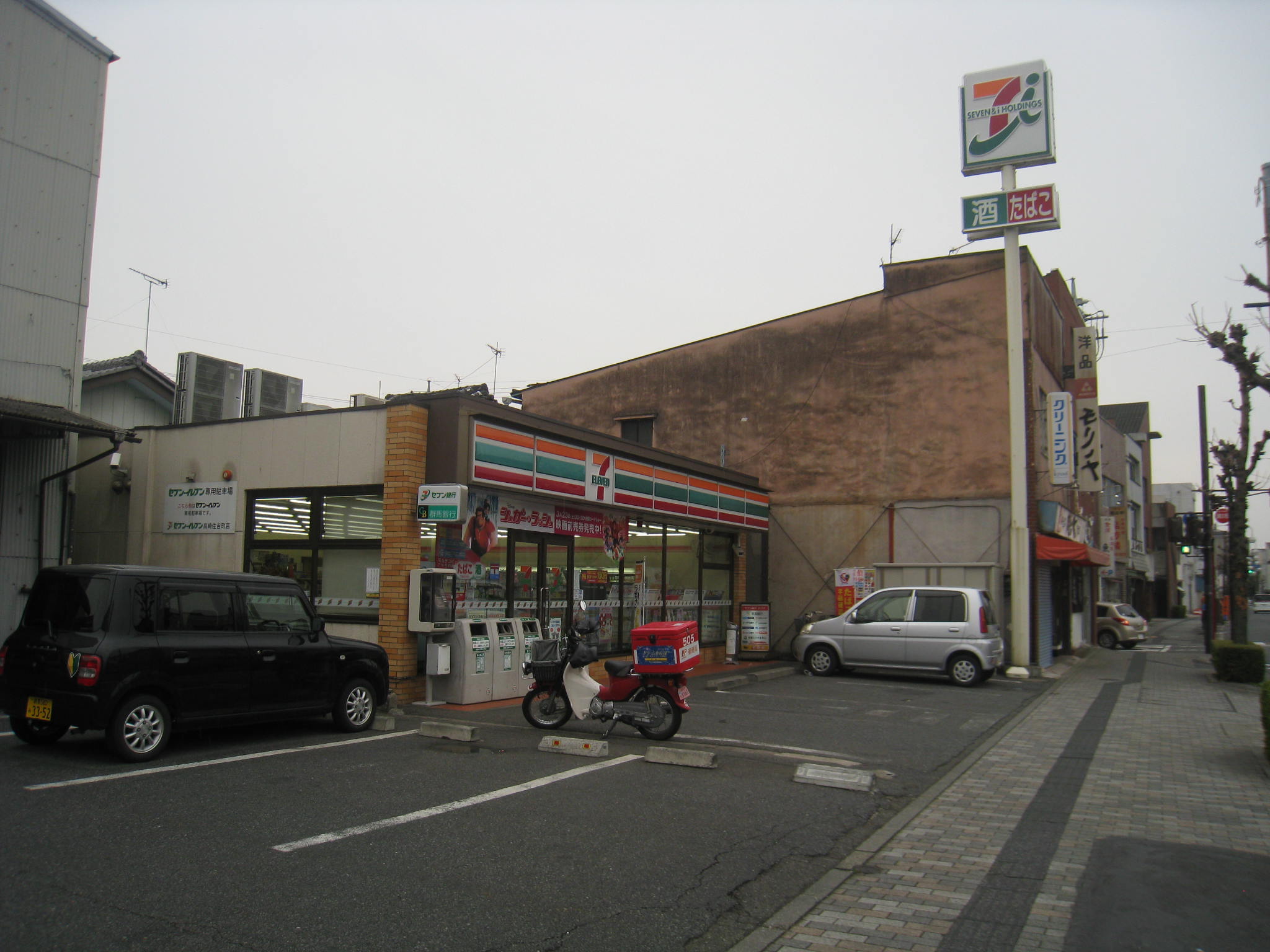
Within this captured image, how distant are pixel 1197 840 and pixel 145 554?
13606mm

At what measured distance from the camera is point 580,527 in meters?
13.7

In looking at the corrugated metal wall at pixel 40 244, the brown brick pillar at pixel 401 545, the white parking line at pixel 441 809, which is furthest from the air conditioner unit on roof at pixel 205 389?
the white parking line at pixel 441 809

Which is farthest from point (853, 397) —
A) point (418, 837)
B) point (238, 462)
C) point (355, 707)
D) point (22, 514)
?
point (418, 837)

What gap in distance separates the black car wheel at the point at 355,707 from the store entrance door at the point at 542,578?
9.87 ft

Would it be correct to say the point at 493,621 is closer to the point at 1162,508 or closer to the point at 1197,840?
the point at 1197,840

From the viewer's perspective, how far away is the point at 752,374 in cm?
2244

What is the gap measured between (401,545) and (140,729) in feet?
12.8

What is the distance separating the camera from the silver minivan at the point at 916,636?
15375 mm

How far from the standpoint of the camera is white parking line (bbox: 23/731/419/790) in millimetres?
6680

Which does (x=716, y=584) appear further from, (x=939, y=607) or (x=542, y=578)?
(x=542, y=578)

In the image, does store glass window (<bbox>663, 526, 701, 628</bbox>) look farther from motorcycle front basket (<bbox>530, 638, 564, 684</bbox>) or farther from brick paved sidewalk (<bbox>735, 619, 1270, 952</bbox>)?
motorcycle front basket (<bbox>530, 638, 564, 684</bbox>)

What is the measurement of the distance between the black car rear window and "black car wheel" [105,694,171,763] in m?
0.73

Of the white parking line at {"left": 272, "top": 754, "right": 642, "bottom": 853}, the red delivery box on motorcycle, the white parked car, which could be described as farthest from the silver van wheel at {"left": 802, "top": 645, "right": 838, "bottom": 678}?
the white parked car

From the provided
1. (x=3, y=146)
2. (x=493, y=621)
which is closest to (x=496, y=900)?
(x=493, y=621)
